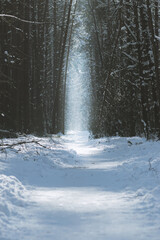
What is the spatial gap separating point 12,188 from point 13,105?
1500 cm

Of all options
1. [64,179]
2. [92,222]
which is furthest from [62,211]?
[64,179]

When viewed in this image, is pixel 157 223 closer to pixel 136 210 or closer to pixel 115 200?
pixel 136 210

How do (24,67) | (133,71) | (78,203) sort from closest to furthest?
(78,203) → (133,71) → (24,67)

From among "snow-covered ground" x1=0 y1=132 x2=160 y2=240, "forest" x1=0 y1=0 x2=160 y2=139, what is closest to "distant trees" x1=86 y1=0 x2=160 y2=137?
"forest" x1=0 y1=0 x2=160 y2=139

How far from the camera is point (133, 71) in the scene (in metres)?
18.2

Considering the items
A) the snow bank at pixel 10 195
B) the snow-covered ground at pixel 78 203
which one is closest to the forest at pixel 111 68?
the snow-covered ground at pixel 78 203

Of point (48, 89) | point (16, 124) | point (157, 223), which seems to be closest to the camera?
point (157, 223)

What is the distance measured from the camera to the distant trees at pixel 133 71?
15773 mm

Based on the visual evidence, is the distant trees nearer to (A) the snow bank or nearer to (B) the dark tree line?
(B) the dark tree line

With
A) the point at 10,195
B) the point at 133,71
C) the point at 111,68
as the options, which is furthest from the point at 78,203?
the point at 133,71

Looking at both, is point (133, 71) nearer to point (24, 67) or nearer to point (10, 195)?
point (24, 67)

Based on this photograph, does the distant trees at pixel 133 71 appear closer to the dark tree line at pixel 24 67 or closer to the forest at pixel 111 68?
the forest at pixel 111 68

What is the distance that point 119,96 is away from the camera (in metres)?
21.0

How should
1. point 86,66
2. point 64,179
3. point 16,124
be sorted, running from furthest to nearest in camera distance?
1. point 86,66
2. point 16,124
3. point 64,179
